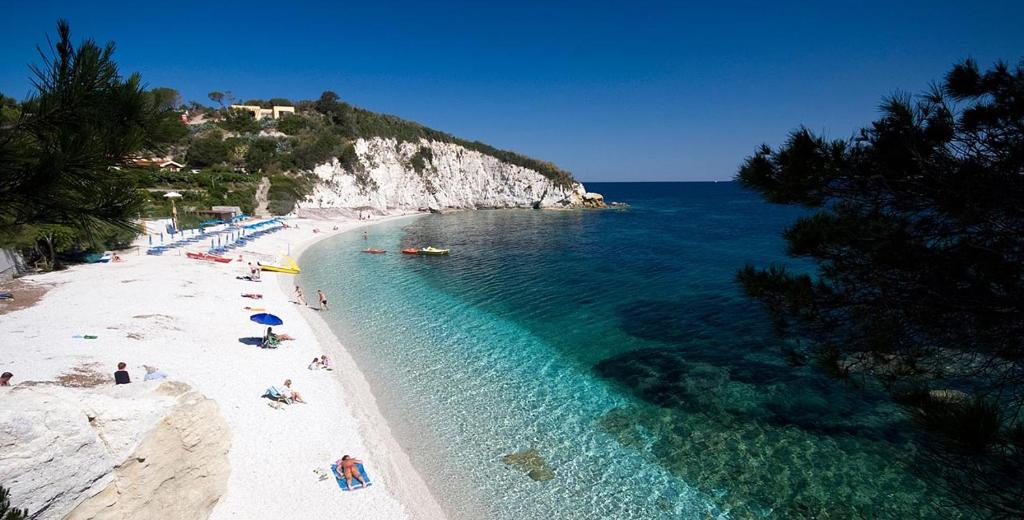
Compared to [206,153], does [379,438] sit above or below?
below

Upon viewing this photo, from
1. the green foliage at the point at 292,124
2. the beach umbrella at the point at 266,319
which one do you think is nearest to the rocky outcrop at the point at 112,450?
the beach umbrella at the point at 266,319

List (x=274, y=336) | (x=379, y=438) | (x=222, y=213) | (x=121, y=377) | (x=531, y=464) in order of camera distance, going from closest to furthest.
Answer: (x=531, y=464), (x=121, y=377), (x=379, y=438), (x=274, y=336), (x=222, y=213)

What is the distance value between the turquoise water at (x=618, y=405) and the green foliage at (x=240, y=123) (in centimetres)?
5744

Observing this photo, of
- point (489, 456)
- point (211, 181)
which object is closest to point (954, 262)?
point (489, 456)

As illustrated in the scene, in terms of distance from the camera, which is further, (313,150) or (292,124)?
(292,124)

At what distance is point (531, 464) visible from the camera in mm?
10391

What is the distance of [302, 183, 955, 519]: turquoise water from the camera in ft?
31.1

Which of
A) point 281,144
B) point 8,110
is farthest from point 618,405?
point 281,144

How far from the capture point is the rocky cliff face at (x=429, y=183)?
6888cm

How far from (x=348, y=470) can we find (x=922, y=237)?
34.6 feet

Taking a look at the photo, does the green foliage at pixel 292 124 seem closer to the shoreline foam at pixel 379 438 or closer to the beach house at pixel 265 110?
the beach house at pixel 265 110

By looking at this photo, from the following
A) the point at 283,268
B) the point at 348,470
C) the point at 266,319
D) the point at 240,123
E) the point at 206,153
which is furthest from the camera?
the point at 240,123

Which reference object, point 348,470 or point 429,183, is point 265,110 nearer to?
point 429,183

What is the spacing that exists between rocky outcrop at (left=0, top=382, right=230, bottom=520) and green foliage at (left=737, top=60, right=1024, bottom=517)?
9.56 meters
